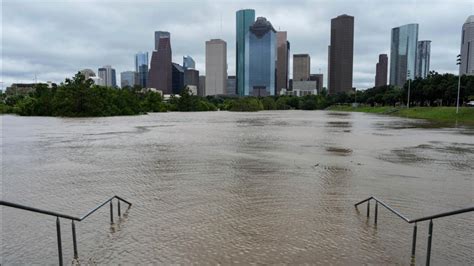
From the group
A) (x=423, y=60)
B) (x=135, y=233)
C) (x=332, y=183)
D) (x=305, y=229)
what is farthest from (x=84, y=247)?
(x=423, y=60)

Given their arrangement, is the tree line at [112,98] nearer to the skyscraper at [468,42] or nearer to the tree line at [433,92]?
the tree line at [433,92]

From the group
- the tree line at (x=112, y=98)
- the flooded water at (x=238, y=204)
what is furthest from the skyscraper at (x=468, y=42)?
the flooded water at (x=238, y=204)

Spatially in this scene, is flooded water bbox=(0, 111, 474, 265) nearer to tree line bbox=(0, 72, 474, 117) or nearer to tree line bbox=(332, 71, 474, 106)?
tree line bbox=(0, 72, 474, 117)

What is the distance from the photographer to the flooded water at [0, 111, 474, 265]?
5.95 meters

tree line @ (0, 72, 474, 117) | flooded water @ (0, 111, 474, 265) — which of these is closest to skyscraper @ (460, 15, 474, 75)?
tree line @ (0, 72, 474, 117)

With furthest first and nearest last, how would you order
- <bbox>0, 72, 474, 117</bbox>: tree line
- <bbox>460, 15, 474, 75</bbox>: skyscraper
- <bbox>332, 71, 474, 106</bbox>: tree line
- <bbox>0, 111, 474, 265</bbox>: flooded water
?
<bbox>460, 15, 474, 75</bbox>: skyscraper, <bbox>332, 71, 474, 106</bbox>: tree line, <bbox>0, 72, 474, 117</bbox>: tree line, <bbox>0, 111, 474, 265</bbox>: flooded water

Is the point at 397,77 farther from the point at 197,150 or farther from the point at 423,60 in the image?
the point at 197,150

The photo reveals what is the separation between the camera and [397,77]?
6737 inches

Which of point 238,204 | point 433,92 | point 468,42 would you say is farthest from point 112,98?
point 468,42

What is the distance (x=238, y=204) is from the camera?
8719 millimetres

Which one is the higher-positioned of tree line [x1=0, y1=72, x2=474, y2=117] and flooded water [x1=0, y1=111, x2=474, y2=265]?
tree line [x1=0, y1=72, x2=474, y2=117]

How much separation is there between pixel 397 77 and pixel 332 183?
177603 millimetres

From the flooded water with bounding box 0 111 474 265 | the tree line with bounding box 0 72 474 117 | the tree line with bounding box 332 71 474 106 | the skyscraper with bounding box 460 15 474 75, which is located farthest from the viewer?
the skyscraper with bounding box 460 15 474 75

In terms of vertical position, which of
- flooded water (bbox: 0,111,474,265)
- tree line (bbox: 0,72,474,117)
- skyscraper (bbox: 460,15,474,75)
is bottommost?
flooded water (bbox: 0,111,474,265)
